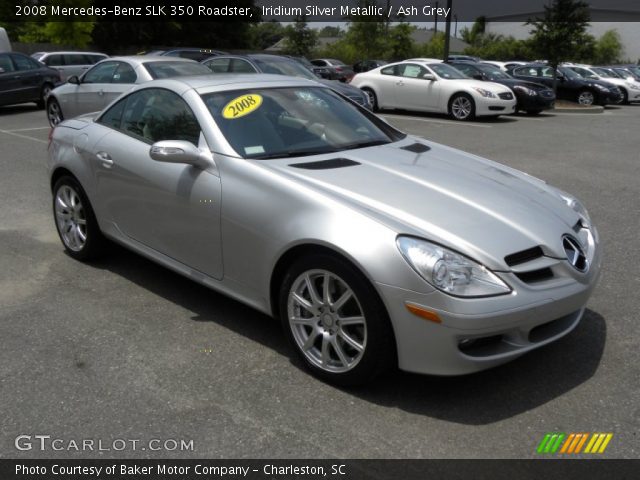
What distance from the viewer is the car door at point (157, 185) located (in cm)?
402

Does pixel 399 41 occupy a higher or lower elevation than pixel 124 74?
lower

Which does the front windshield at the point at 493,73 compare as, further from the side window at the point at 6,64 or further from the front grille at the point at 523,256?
the front grille at the point at 523,256

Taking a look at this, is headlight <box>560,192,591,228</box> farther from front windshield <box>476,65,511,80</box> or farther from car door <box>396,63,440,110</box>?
front windshield <box>476,65,511,80</box>

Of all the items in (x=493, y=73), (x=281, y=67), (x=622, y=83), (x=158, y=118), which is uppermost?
(x=158, y=118)

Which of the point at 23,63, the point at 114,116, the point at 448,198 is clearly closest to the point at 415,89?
the point at 23,63

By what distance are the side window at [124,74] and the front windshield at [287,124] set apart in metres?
6.70

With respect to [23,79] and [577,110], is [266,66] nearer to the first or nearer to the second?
[23,79]

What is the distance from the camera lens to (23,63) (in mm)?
17516

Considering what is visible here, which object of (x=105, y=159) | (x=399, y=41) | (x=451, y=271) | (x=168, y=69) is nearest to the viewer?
(x=451, y=271)

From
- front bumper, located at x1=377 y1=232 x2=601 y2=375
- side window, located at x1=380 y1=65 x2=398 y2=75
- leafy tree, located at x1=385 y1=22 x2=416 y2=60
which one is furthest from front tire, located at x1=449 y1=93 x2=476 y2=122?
leafy tree, located at x1=385 y1=22 x2=416 y2=60

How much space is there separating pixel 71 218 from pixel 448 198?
3.22m

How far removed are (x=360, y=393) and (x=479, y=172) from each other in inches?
65.1

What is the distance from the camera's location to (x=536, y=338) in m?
3.33
